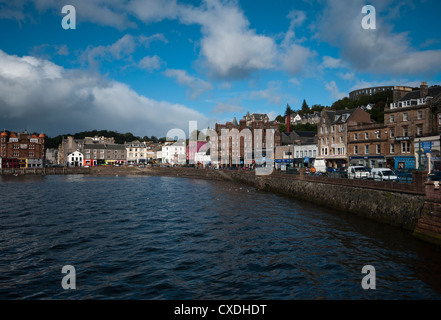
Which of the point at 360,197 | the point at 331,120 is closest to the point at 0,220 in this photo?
the point at 360,197

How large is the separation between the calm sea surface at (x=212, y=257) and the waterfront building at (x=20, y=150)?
349ft

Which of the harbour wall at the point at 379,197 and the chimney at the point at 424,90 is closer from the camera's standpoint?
the harbour wall at the point at 379,197

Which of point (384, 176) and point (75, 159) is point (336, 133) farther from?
point (75, 159)

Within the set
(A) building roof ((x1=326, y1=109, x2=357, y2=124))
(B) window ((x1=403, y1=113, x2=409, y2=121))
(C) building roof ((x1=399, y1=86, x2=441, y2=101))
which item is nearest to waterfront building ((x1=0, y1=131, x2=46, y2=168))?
(A) building roof ((x1=326, y1=109, x2=357, y2=124))

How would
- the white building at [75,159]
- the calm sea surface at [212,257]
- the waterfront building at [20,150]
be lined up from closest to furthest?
the calm sea surface at [212,257] → the waterfront building at [20,150] → the white building at [75,159]

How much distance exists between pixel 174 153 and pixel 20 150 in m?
62.3

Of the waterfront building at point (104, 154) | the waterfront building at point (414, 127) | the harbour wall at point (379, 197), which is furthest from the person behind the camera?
the waterfront building at point (104, 154)

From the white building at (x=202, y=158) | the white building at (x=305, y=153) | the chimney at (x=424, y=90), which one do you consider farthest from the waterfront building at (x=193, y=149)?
the chimney at (x=424, y=90)

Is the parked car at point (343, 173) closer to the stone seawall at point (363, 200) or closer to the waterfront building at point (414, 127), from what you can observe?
the stone seawall at point (363, 200)

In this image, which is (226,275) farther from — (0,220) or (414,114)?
(414,114)

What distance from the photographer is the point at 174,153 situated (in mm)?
137875

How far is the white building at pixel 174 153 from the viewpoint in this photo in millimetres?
134250
